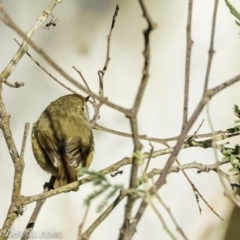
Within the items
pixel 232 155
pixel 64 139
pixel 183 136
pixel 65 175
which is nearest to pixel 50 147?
pixel 64 139

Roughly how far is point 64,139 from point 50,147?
95 millimetres

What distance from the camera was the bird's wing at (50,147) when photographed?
2.66 metres

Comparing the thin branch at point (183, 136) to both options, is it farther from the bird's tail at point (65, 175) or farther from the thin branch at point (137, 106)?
the bird's tail at point (65, 175)

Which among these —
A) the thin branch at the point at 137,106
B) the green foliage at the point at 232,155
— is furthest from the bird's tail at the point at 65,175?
the thin branch at the point at 137,106

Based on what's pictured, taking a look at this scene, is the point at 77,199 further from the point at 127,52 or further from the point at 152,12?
the point at 152,12

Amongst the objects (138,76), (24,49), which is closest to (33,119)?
(138,76)

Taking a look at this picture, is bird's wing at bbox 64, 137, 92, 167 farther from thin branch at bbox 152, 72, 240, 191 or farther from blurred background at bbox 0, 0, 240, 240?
thin branch at bbox 152, 72, 240, 191

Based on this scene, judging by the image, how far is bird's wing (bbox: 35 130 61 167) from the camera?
2662 mm

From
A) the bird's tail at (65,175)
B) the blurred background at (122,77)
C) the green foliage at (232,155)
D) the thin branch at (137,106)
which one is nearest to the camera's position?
the thin branch at (137,106)

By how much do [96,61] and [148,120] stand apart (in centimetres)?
58

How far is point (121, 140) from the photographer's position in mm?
4031

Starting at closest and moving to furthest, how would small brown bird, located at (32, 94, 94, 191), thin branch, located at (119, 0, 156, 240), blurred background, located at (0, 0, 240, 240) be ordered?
thin branch, located at (119, 0, 156, 240) < small brown bird, located at (32, 94, 94, 191) < blurred background, located at (0, 0, 240, 240)

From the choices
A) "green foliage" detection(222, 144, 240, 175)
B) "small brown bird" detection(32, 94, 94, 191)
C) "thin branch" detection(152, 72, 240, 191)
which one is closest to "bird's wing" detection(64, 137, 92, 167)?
"small brown bird" detection(32, 94, 94, 191)

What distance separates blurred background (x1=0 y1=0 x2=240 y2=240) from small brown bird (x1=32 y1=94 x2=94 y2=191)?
0.76m
